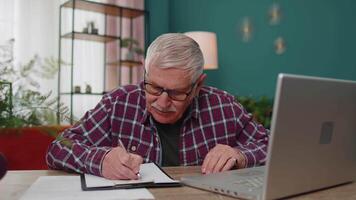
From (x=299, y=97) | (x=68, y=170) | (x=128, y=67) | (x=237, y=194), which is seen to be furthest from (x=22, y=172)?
(x=128, y=67)

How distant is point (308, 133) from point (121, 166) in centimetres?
45

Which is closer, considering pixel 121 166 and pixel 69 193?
pixel 69 193

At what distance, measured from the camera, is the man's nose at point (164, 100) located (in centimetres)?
124

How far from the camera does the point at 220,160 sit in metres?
1.09

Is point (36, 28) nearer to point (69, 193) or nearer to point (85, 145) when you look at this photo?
point (85, 145)

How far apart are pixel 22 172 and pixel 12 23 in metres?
2.90

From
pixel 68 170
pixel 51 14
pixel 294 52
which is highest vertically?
pixel 51 14

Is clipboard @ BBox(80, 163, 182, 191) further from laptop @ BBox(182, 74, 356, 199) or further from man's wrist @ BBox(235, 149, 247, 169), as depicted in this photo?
man's wrist @ BBox(235, 149, 247, 169)

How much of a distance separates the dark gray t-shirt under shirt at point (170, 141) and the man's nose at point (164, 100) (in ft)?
→ 0.54

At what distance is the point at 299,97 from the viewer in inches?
26.9

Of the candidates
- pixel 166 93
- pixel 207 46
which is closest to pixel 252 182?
pixel 166 93

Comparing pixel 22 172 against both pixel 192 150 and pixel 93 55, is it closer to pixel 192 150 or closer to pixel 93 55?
pixel 192 150

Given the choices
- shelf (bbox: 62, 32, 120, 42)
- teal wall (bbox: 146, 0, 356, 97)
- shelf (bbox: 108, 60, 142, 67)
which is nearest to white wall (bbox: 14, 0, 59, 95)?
shelf (bbox: 62, 32, 120, 42)

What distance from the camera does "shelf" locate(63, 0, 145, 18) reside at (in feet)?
12.3
